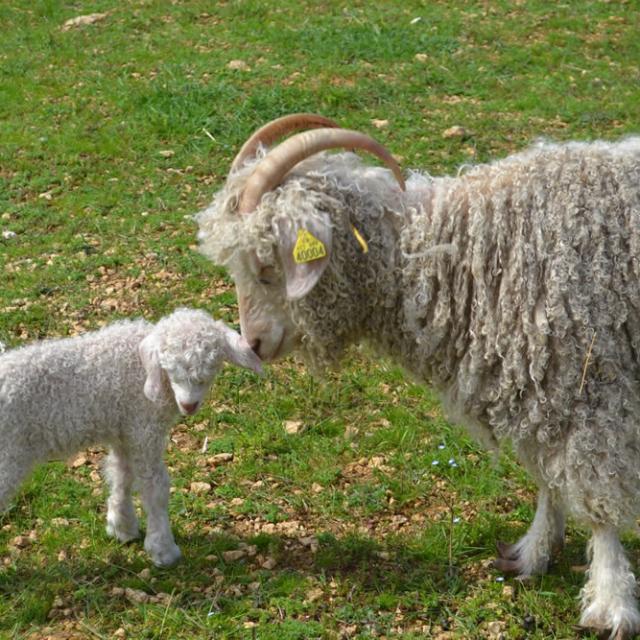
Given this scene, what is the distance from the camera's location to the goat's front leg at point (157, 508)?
163 inches

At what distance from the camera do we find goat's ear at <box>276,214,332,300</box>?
3557mm

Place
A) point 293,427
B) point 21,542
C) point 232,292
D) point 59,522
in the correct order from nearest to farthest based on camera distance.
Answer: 1. point 21,542
2. point 59,522
3. point 293,427
4. point 232,292

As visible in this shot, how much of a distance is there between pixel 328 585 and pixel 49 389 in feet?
4.36

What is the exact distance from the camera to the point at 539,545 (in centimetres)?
420

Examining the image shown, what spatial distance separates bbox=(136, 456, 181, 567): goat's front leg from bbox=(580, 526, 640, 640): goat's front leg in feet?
5.34

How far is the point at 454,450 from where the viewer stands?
16.2 ft

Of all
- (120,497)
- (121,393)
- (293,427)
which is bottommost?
(293,427)

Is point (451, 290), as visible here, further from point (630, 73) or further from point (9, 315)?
point (630, 73)

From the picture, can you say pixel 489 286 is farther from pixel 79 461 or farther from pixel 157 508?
pixel 79 461

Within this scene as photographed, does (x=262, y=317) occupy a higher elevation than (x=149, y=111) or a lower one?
higher

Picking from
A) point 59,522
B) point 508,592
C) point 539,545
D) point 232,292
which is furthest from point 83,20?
point 508,592

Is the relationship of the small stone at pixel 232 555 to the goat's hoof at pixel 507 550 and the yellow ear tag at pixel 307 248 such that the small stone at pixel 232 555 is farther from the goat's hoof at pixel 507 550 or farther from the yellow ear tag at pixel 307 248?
the yellow ear tag at pixel 307 248

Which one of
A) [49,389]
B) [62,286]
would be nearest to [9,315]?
[62,286]

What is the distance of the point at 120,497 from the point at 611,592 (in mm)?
1957
